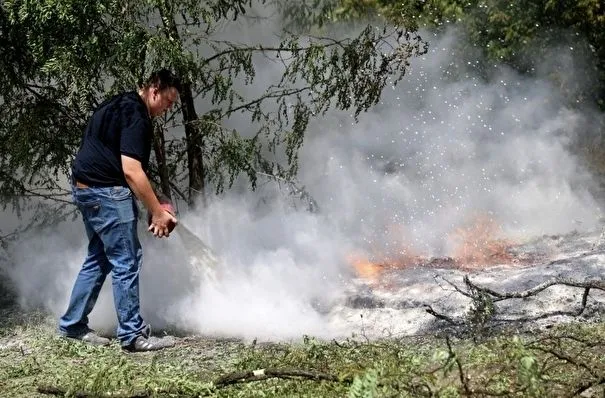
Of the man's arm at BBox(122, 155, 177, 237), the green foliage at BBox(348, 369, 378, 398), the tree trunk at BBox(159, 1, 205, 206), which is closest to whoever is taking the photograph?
the green foliage at BBox(348, 369, 378, 398)

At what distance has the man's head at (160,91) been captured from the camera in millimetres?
5254

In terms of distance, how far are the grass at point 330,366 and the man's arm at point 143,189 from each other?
764mm

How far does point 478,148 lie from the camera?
1059cm

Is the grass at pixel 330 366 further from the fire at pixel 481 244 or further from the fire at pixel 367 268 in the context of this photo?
the fire at pixel 481 244

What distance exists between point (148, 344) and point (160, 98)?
4.92 ft

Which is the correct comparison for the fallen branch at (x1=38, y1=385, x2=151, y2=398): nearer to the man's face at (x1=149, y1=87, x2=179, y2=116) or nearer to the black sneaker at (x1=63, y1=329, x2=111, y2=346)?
the black sneaker at (x1=63, y1=329, x2=111, y2=346)

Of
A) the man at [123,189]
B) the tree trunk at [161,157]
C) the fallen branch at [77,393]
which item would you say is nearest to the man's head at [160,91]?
the man at [123,189]

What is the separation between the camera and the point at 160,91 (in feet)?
17.2

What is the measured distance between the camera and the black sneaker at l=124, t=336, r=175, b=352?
503cm

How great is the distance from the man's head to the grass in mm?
1470

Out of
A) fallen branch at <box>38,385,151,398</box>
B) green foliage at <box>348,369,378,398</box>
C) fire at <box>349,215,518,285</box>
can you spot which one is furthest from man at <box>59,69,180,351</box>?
green foliage at <box>348,369,378,398</box>

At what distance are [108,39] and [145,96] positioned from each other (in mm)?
1108

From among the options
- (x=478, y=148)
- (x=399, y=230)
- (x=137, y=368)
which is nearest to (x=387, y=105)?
(x=478, y=148)

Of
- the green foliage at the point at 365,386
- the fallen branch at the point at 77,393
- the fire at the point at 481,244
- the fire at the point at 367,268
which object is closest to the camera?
the green foliage at the point at 365,386
